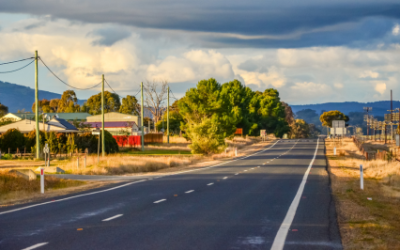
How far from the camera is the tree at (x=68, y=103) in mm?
152525

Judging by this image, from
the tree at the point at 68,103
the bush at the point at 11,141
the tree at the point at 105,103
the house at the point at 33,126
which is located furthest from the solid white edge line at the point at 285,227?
the tree at the point at 68,103

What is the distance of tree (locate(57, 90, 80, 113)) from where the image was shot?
153 meters

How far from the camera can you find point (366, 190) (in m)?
18.5

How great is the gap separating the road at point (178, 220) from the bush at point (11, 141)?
36.0 meters

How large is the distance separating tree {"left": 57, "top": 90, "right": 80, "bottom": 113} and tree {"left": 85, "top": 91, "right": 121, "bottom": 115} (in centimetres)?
519

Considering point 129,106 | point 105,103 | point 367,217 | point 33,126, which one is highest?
point 105,103

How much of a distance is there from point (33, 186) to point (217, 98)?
4445 cm

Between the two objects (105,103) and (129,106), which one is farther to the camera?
Result: (105,103)

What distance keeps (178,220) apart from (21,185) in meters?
9.83

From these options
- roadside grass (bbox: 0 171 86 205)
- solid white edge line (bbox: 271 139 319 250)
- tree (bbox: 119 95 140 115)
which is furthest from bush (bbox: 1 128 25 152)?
tree (bbox: 119 95 140 115)

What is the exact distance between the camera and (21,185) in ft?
60.8

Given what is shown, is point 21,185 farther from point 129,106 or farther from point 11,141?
point 129,106

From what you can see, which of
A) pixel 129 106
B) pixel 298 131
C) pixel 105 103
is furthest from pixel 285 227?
pixel 105 103

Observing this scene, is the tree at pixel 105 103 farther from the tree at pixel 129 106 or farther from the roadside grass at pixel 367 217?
the roadside grass at pixel 367 217
